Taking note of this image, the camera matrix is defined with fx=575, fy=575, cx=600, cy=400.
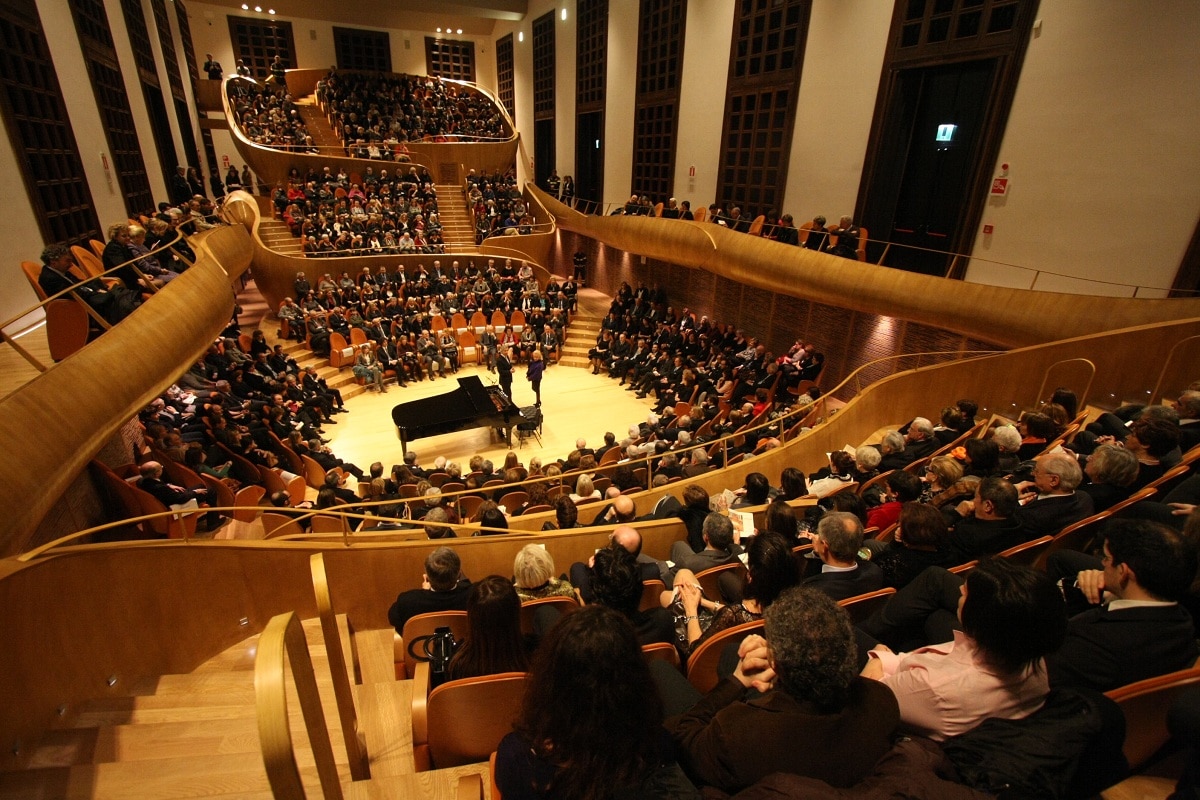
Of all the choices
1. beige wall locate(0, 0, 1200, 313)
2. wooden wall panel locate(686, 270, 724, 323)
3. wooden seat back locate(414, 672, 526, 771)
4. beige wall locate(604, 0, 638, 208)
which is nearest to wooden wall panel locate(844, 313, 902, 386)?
beige wall locate(0, 0, 1200, 313)

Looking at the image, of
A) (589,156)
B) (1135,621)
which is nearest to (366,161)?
(589,156)

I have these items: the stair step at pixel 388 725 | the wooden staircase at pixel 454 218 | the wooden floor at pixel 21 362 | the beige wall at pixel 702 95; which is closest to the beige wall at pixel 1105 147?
the beige wall at pixel 702 95

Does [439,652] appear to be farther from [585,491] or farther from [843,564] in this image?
[585,491]

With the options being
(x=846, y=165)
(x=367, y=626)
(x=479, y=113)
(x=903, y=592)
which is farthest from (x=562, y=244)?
(x=903, y=592)

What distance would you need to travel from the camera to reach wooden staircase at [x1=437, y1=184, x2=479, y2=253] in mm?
16969

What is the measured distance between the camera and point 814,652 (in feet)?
4.48

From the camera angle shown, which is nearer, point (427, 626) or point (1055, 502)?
point (427, 626)

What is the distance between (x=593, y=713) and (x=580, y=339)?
42.0 feet

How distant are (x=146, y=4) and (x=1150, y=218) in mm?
20742

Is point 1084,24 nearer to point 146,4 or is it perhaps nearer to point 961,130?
point 961,130

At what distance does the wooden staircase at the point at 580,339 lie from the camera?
13.4m

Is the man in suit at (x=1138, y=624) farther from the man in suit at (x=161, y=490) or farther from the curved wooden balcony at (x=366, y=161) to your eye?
the curved wooden balcony at (x=366, y=161)

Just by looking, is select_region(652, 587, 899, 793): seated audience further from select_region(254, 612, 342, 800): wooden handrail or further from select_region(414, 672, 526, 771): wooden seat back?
select_region(254, 612, 342, 800): wooden handrail

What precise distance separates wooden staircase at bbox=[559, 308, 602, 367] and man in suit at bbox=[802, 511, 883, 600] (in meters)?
10.8
